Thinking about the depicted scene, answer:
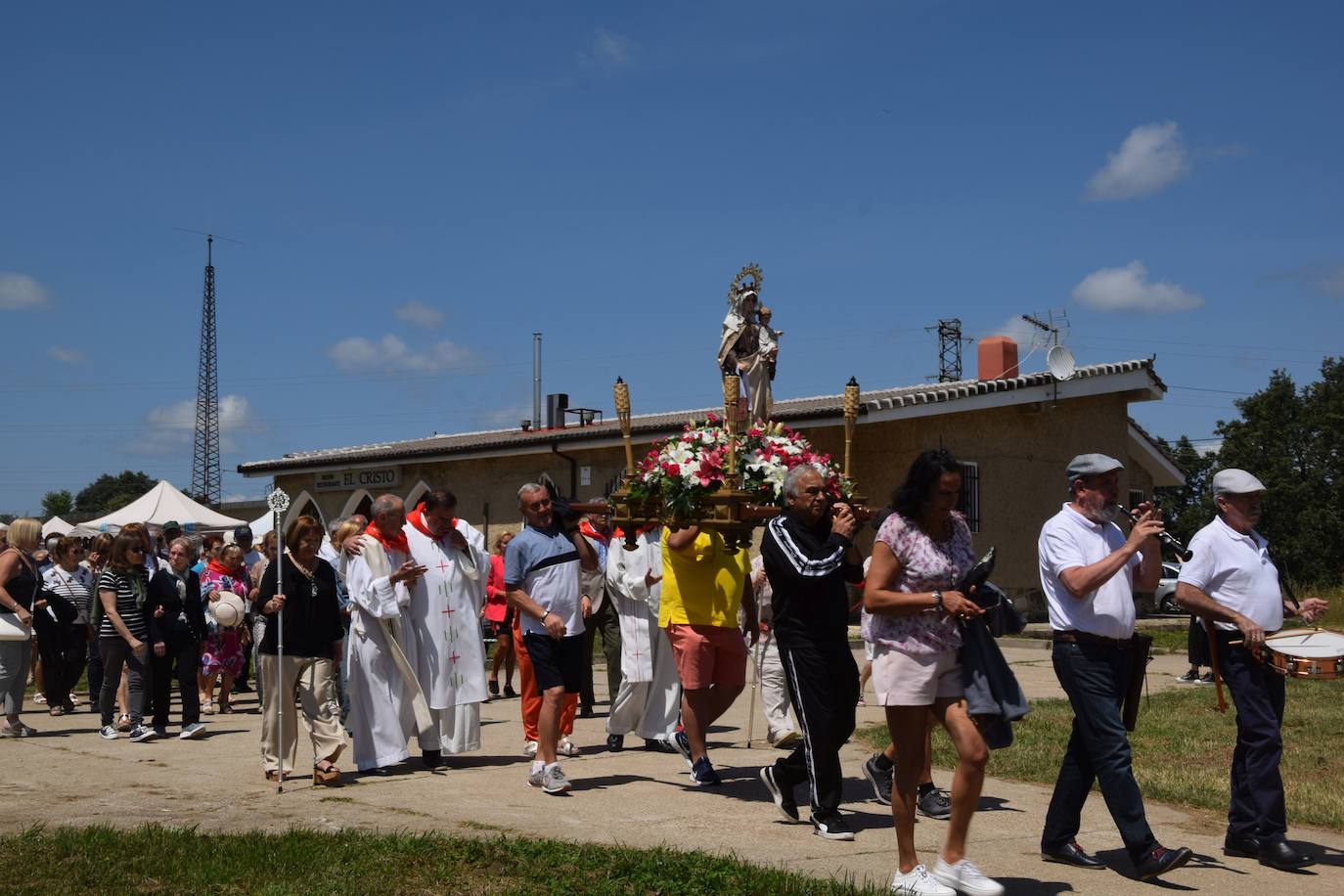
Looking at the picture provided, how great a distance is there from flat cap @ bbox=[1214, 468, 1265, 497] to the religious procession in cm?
3

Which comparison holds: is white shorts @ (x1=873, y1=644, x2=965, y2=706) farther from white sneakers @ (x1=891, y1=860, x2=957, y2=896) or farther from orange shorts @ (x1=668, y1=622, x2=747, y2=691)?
orange shorts @ (x1=668, y1=622, x2=747, y2=691)

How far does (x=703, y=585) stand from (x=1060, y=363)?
18.6 meters

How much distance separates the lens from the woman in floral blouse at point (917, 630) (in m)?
5.94

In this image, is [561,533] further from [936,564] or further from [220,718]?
[220,718]

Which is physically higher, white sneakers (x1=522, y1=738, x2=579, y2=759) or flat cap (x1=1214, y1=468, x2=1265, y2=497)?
flat cap (x1=1214, y1=468, x2=1265, y2=497)

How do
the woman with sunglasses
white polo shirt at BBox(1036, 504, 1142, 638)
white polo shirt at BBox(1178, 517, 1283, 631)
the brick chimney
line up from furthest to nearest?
1. the brick chimney
2. the woman with sunglasses
3. white polo shirt at BBox(1178, 517, 1283, 631)
4. white polo shirt at BBox(1036, 504, 1142, 638)

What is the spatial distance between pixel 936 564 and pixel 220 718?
9.76 meters

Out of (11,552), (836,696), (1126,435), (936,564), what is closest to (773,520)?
(836,696)

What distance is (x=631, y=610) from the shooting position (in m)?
10.9

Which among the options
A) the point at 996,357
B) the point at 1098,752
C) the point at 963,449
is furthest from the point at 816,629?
the point at 996,357

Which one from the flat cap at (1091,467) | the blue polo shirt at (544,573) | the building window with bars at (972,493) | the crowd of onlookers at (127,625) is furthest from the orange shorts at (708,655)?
the building window with bars at (972,493)

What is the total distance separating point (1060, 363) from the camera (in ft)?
85.1

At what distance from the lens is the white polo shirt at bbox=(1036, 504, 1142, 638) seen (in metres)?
6.53

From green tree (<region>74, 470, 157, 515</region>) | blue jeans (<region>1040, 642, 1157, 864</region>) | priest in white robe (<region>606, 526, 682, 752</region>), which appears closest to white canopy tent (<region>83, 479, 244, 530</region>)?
priest in white robe (<region>606, 526, 682, 752</region>)
